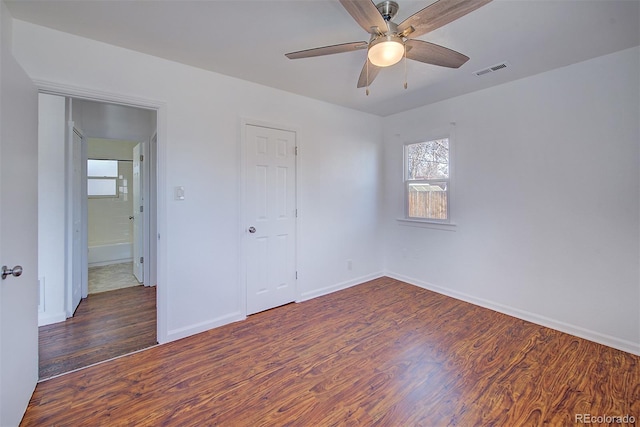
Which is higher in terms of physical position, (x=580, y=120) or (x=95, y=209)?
(x=580, y=120)

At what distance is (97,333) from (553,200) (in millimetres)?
4547

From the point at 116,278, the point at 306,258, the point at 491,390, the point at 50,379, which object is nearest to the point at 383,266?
the point at 306,258

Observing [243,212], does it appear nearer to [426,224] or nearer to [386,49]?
[386,49]

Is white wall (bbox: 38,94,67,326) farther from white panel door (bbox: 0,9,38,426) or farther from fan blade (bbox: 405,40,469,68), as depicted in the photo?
fan blade (bbox: 405,40,469,68)

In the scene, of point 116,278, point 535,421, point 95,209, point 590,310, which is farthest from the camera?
point 95,209

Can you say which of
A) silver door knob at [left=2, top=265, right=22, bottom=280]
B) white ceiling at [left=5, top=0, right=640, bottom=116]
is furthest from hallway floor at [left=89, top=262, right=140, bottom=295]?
white ceiling at [left=5, top=0, right=640, bottom=116]

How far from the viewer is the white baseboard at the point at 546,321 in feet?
7.71

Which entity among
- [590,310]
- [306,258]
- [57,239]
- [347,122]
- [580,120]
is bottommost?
[590,310]

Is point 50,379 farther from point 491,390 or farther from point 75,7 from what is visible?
point 491,390

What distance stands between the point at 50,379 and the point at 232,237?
163cm

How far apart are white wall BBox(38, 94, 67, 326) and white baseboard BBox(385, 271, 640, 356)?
4210 mm

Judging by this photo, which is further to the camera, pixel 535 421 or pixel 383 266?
pixel 383 266

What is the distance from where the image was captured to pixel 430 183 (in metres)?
3.77

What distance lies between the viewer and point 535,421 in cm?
163
